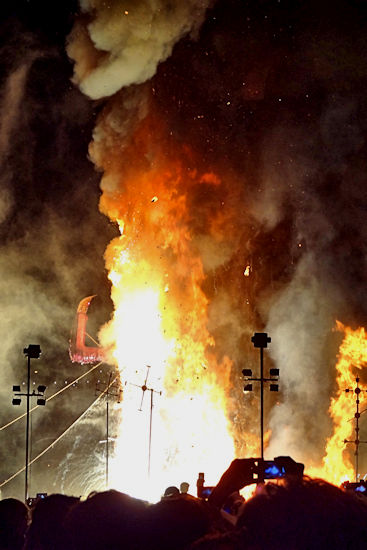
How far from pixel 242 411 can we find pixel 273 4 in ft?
38.3

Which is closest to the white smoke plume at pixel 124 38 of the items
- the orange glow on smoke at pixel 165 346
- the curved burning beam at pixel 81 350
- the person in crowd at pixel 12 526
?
the orange glow on smoke at pixel 165 346

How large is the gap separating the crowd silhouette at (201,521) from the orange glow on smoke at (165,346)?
55.3ft

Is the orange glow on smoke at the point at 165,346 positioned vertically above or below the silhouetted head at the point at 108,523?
above

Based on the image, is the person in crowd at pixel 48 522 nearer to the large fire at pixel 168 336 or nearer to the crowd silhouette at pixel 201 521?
the crowd silhouette at pixel 201 521

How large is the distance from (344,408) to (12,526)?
1762cm

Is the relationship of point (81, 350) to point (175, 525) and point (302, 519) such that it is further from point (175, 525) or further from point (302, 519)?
point (302, 519)

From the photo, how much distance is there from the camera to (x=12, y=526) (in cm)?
349

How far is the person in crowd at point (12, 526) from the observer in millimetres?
3475

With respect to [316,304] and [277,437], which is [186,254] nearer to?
[316,304]

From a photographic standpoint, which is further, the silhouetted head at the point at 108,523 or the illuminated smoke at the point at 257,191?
the illuminated smoke at the point at 257,191

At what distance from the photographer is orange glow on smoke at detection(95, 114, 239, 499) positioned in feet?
66.9

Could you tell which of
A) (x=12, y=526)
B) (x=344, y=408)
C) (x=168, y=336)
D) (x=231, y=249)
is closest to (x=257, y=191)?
(x=231, y=249)

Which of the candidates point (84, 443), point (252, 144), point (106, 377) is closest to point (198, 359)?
point (106, 377)

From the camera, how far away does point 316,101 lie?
1919 cm
